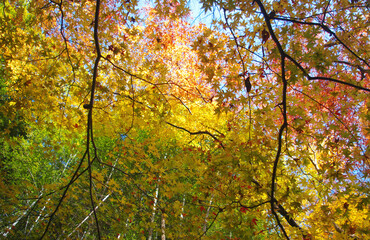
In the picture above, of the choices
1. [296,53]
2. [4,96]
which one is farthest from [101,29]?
[4,96]

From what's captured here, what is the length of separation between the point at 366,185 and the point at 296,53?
45.3 inches

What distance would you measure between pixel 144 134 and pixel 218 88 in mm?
5930

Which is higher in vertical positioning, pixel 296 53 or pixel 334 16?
pixel 334 16

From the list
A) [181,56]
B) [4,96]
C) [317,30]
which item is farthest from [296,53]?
[4,96]

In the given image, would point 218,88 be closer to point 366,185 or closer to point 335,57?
point 335,57

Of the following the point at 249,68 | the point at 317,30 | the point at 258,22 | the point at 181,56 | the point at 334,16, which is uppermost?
the point at 181,56

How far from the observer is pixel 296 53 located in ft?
6.04

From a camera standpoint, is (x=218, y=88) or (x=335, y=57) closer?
(x=335, y=57)

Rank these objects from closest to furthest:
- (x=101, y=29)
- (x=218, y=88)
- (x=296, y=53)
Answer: (x=296, y=53) → (x=218, y=88) → (x=101, y=29)

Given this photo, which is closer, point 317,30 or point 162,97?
point 317,30

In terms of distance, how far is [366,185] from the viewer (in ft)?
5.59

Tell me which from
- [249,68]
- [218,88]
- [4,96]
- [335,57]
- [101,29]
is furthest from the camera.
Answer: [4,96]

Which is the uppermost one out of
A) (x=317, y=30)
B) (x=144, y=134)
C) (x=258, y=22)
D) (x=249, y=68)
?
(x=144, y=134)

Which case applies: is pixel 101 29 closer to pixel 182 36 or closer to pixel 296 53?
pixel 296 53
